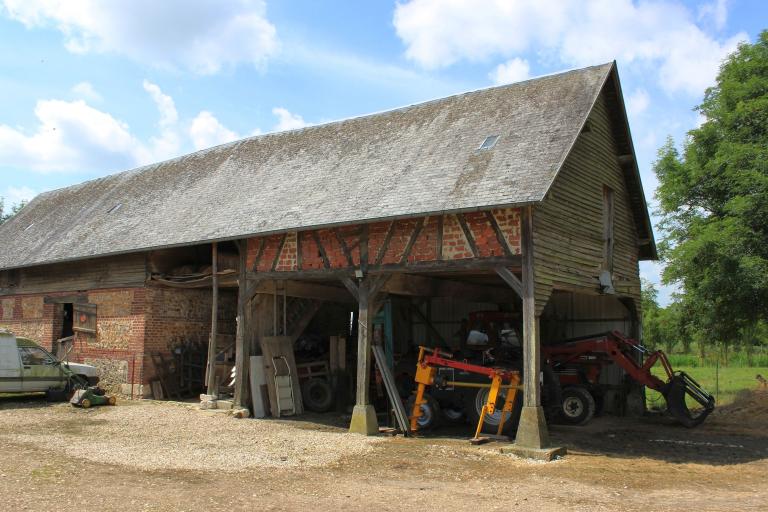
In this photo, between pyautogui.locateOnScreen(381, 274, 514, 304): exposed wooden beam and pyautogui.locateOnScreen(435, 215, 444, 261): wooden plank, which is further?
pyautogui.locateOnScreen(381, 274, 514, 304): exposed wooden beam

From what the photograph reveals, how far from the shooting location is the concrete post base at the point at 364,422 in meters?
12.2

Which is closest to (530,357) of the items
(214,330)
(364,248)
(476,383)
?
(476,383)

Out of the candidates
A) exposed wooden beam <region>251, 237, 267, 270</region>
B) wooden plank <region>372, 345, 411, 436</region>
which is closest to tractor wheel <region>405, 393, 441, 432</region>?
wooden plank <region>372, 345, 411, 436</region>

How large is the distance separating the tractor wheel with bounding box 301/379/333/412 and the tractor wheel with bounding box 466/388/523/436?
12.3 feet

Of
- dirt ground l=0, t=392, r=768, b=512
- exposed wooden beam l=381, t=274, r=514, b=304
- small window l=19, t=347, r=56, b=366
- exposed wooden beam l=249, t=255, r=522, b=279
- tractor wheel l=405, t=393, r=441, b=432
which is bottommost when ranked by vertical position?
dirt ground l=0, t=392, r=768, b=512

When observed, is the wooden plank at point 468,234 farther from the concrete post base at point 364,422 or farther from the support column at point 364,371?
the concrete post base at point 364,422

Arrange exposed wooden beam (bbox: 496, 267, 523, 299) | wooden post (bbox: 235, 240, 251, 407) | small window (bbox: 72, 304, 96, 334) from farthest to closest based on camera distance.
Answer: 1. small window (bbox: 72, 304, 96, 334)
2. wooden post (bbox: 235, 240, 251, 407)
3. exposed wooden beam (bbox: 496, 267, 523, 299)

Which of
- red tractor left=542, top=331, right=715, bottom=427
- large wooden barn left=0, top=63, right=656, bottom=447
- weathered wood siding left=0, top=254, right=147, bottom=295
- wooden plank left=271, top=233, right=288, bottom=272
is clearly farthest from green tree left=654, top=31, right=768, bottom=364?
weathered wood siding left=0, top=254, right=147, bottom=295

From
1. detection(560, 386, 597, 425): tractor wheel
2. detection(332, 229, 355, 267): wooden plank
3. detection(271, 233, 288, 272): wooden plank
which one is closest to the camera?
detection(332, 229, 355, 267): wooden plank

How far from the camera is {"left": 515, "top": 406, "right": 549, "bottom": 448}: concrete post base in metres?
10.4

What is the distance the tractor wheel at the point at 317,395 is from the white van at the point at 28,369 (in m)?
5.21

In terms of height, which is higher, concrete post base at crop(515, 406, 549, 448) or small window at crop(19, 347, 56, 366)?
small window at crop(19, 347, 56, 366)

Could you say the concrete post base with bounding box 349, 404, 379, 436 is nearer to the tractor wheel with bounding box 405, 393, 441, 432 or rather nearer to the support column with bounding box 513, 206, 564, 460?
the tractor wheel with bounding box 405, 393, 441, 432

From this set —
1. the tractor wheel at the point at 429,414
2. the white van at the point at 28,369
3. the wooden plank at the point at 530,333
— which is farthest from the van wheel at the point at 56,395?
the wooden plank at the point at 530,333
